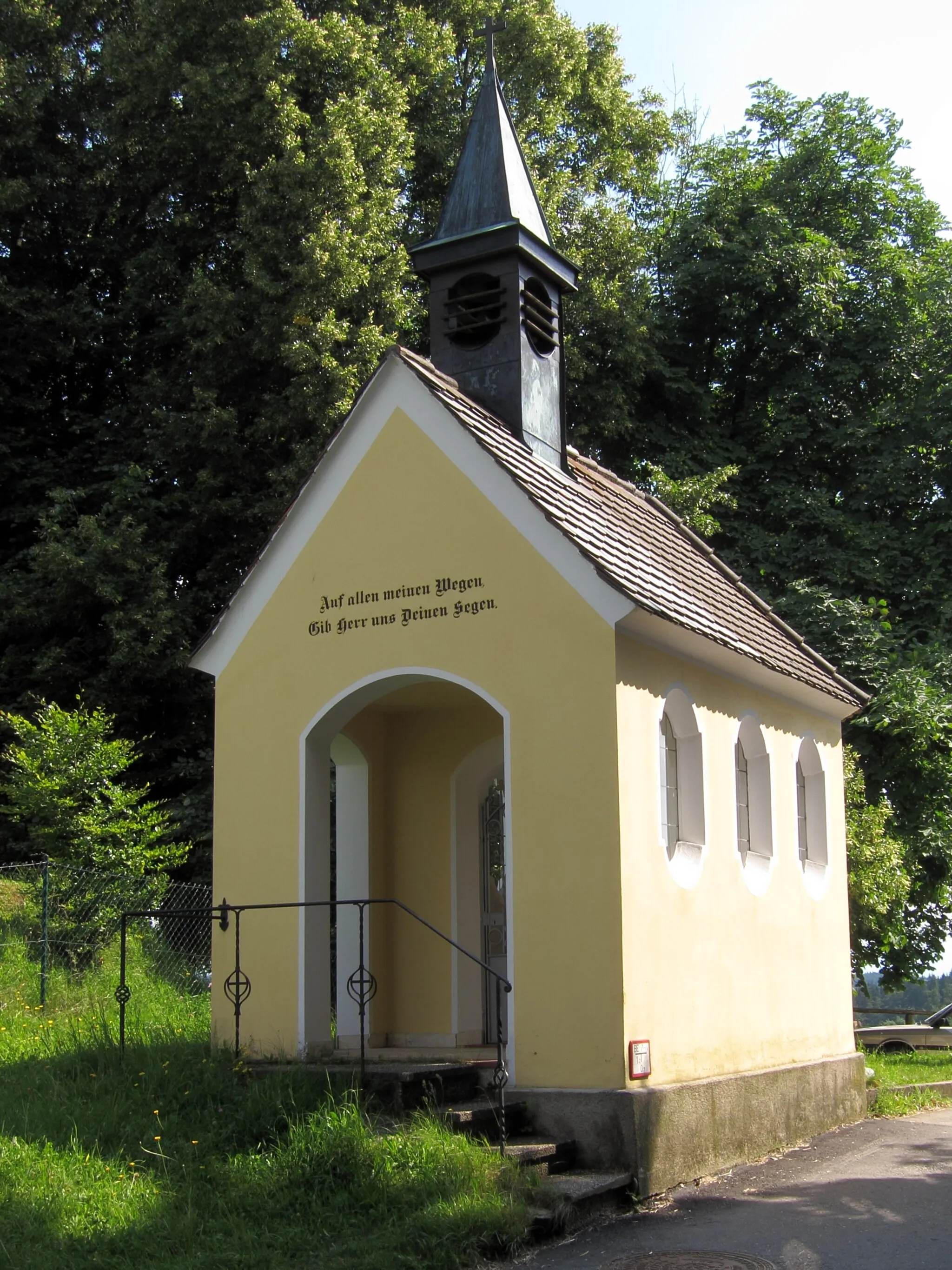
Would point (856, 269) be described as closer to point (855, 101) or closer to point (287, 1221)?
point (855, 101)

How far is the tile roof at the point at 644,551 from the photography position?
9.94 m

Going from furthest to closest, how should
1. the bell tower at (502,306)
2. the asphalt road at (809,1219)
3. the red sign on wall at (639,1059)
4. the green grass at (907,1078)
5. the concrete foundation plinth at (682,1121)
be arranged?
the green grass at (907,1078) → the bell tower at (502,306) → the red sign on wall at (639,1059) → the concrete foundation plinth at (682,1121) → the asphalt road at (809,1219)

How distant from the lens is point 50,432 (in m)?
23.1

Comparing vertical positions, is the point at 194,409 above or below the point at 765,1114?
above

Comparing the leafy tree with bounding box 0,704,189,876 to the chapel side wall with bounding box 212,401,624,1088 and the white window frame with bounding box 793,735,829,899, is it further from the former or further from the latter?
→ the white window frame with bounding box 793,735,829,899

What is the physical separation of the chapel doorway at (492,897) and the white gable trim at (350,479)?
2.67 m

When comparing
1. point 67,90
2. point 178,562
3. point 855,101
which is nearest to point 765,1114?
point 178,562

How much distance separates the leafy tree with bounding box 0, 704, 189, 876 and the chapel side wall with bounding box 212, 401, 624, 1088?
240 inches

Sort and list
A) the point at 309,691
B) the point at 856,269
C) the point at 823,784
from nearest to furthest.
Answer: the point at 309,691, the point at 823,784, the point at 856,269

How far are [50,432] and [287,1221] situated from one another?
1810 centimetres

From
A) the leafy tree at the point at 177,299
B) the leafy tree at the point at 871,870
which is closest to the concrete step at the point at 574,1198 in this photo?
the leafy tree at the point at 871,870

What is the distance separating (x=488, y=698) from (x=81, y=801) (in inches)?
341

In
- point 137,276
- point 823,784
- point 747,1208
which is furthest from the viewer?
point 137,276

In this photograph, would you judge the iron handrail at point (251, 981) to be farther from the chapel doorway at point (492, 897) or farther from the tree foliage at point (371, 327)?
the tree foliage at point (371, 327)
